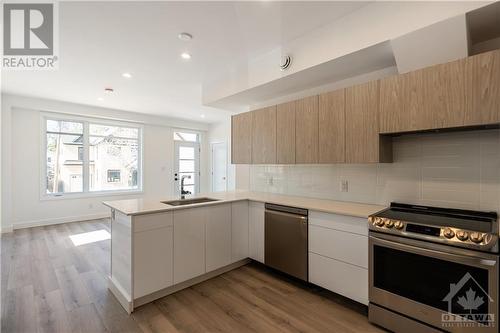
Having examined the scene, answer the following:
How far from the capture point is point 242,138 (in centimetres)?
367

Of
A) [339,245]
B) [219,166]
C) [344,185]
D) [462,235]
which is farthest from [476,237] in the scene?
[219,166]

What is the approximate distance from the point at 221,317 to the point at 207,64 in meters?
3.00

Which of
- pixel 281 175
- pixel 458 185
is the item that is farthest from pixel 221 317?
pixel 458 185

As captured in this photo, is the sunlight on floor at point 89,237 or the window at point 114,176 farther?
the window at point 114,176

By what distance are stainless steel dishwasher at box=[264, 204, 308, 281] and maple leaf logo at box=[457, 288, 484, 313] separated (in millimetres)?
1252

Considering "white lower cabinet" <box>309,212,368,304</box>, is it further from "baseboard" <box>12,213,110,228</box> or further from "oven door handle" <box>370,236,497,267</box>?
"baseboard" <box>12,213,110,228</box>

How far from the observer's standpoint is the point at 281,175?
141 inches

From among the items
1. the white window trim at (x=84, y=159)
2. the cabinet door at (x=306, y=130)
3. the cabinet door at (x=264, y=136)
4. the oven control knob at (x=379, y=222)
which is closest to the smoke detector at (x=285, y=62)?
the cabinet door at (x=306, y=130)

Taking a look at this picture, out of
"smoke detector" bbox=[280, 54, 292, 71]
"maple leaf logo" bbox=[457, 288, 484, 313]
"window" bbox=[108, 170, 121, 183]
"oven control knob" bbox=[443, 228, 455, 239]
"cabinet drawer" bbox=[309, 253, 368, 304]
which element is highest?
"smoke detector" bbox=[280, 54, 292, 71]

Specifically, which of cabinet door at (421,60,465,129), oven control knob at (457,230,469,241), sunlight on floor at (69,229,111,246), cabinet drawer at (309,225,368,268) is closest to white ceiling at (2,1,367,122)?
cabinet door at (421,60,465,129)

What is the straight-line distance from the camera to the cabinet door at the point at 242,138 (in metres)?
3.56

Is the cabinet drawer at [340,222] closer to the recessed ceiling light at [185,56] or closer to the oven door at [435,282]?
the oven door at [435,282]

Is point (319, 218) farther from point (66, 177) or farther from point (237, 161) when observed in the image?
point (66, 177)

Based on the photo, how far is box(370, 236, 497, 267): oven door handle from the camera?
58.6 inches
